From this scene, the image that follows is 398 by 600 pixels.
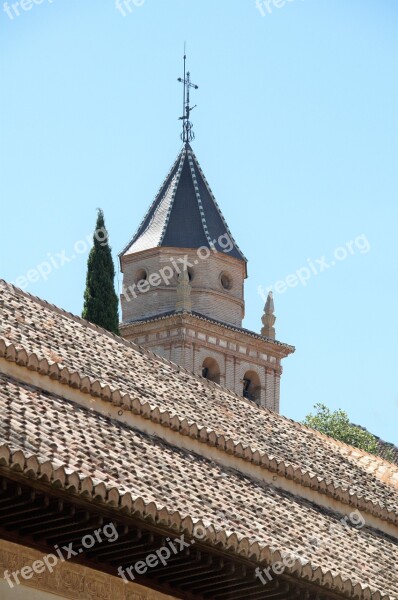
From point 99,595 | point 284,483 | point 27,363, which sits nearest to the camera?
point 99,595

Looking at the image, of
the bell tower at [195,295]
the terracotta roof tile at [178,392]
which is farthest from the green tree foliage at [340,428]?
the terracotta roof tile at [178,392]

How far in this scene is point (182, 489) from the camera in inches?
531

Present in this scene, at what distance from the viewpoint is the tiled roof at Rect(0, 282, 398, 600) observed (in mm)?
12195

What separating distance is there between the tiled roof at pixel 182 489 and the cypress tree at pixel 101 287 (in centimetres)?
1745

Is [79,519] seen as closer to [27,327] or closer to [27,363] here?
[27,363]

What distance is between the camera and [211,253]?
44719mm

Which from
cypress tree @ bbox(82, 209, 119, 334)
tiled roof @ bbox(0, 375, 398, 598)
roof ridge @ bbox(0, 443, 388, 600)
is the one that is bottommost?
roof ridge @ bbox(0, 443, 388, 600)

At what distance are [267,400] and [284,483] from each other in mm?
28002

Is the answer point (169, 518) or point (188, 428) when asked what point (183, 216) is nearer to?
point (188, 428)

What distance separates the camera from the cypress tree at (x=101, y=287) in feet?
111

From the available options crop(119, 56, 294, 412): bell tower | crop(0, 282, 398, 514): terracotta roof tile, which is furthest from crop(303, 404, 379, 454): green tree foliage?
crop(0, 282, 398, 514): terracotta roof tile

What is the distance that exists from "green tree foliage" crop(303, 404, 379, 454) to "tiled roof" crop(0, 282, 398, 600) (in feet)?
66.9

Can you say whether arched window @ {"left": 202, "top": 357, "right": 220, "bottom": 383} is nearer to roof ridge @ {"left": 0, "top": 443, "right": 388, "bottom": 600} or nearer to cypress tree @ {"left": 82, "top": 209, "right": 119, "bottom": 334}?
cypress tree @ {"left": 82, "top": 209, "right": 119, "bottom": 334}

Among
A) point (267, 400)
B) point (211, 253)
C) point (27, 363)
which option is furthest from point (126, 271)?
point (27, 363)
